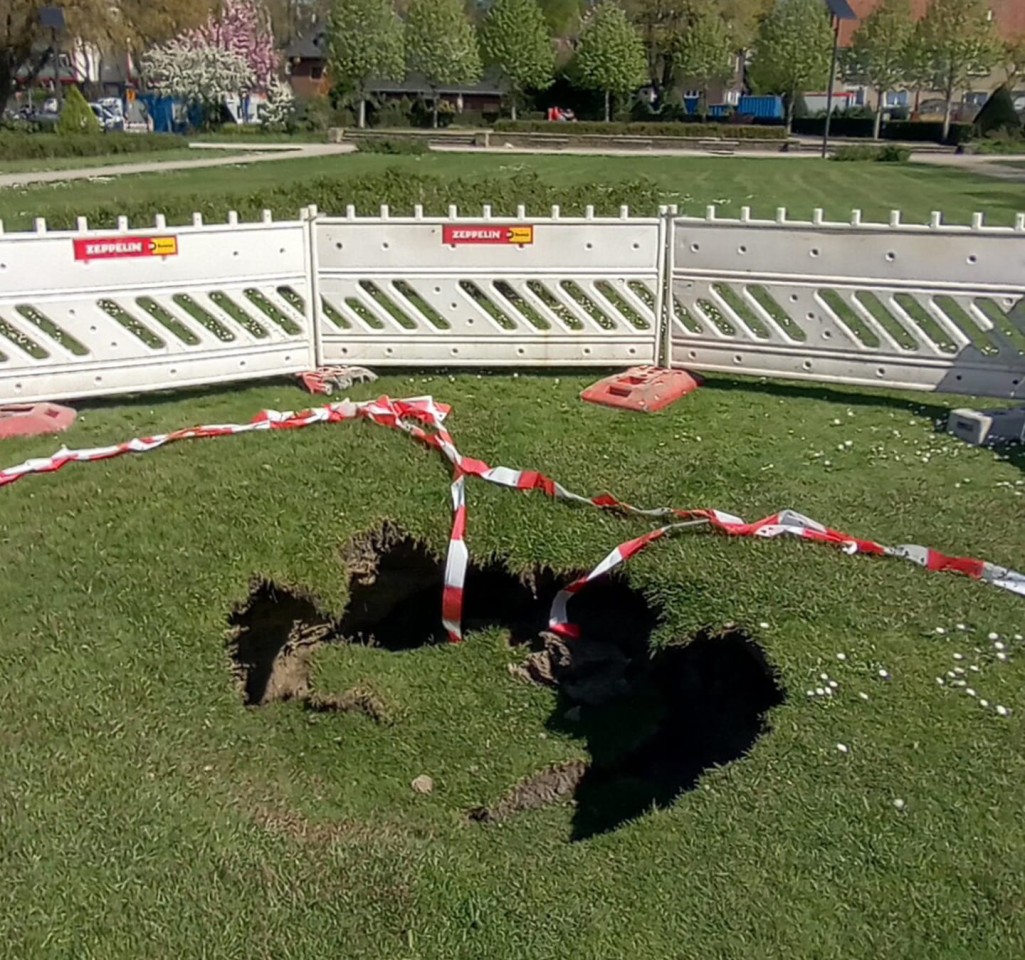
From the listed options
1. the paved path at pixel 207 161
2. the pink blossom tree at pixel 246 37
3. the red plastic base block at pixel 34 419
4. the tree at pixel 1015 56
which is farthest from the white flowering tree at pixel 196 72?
the red plastic base block at pixel 34 419

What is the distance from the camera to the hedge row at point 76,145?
32.8m

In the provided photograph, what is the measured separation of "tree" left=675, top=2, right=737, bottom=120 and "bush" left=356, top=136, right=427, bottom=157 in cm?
2510

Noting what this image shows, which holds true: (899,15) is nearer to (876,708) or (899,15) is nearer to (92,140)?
(92,140)

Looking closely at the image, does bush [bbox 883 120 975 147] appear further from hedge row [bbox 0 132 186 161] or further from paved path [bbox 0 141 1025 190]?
hedge row [bbox 0 132 186 161]

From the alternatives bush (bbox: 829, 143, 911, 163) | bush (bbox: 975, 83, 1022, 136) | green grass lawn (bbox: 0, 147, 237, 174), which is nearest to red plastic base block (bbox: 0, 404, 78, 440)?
green grass lawn (bbox: 0, 147, 237, 174)

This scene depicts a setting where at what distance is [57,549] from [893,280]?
19.4 ft

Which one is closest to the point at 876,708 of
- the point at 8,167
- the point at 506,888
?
the point at 506,888

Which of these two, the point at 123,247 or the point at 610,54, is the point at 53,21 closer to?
the point at 610,54

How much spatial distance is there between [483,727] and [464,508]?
1409 mm

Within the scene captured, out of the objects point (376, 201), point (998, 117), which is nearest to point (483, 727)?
point (376, 201)

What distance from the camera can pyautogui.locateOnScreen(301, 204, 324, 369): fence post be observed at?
804cm

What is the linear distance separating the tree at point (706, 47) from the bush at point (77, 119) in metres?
33.9

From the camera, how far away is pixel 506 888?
316cm

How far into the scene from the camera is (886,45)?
54406 millimetres
